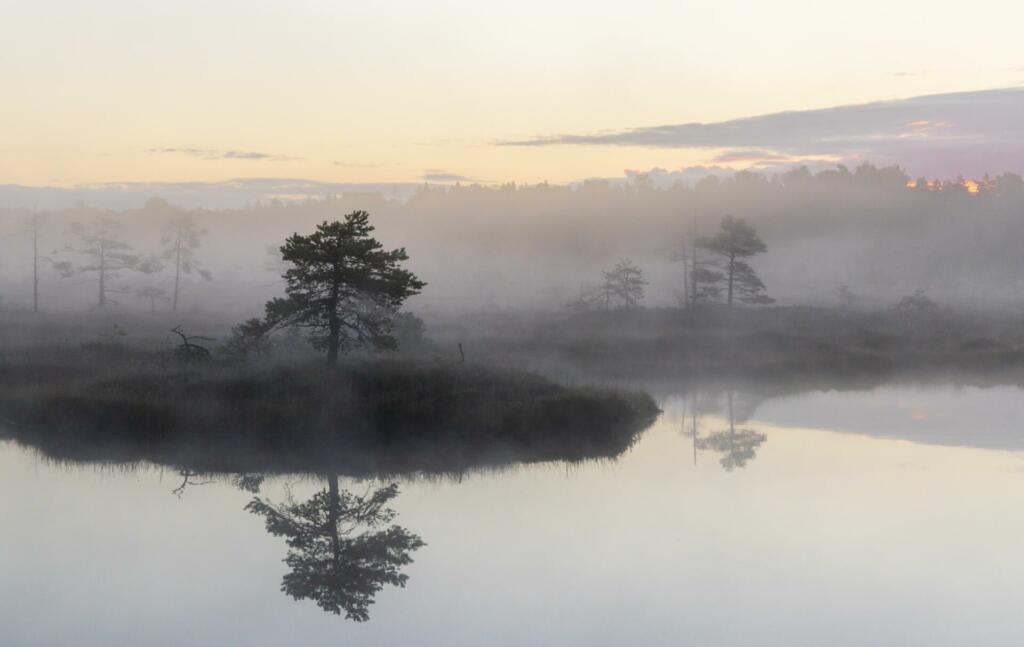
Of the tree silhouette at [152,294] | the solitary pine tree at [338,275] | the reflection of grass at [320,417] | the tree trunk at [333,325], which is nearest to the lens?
Result: the reflection of grass at [320,417]

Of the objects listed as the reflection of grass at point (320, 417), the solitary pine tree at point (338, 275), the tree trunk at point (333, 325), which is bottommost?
the reflection of grass at point (320, 417)

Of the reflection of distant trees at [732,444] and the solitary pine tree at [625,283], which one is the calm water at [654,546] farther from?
the solitary pine tree at [625,283]

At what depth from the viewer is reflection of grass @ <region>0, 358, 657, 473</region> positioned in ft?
89.9

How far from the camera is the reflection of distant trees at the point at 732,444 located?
28969 mm

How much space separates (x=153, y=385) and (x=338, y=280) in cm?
685

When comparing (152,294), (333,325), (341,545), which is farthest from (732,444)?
(152,294)

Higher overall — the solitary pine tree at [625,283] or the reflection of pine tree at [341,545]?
the solitary pine tree at [625,283]

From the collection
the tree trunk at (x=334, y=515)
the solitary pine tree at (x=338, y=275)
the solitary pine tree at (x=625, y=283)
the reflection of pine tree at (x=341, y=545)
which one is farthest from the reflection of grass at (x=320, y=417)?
the solitary pine tree at (x=625, y=283)

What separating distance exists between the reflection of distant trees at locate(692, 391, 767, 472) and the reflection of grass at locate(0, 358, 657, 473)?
7.52 ft

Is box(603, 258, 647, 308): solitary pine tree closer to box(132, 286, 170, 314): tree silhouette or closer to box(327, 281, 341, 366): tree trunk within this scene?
box(132, 286, 170, 314): tree silhouette

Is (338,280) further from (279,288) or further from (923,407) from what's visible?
(279,288)

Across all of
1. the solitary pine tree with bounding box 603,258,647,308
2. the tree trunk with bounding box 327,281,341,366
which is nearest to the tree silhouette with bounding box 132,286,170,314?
the solitary pine tree with bounding box 603,258,647,308

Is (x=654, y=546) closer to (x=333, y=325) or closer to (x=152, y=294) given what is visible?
(x=333, y=325)

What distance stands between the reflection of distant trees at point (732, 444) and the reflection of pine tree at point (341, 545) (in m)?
10.3
